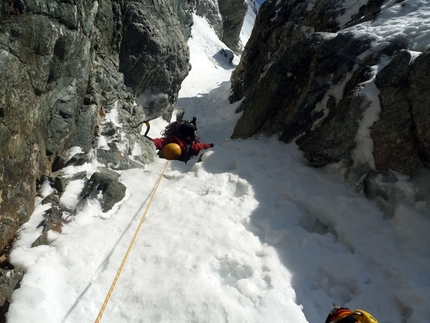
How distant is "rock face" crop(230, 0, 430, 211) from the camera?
6207 millimetres

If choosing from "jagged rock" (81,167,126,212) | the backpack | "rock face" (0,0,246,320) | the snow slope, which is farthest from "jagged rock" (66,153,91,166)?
the backpack

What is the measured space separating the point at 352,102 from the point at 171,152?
532 centimetres

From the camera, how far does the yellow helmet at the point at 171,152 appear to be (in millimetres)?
9566

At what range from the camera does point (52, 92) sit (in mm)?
6191

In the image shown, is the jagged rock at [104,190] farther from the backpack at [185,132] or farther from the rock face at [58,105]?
the backpack at [185,132]

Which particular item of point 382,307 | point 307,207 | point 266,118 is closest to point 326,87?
point 266,118

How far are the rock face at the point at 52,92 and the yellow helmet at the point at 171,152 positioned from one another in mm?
457

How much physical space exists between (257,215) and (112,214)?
2.82m

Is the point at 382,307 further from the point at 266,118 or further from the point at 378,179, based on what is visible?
the point at 266,118

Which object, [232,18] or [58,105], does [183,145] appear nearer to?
[58,105]

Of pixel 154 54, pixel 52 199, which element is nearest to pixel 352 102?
Answer: pixel 52 199

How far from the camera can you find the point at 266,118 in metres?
9.95

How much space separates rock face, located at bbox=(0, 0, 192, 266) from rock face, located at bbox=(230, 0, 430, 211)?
447 cm

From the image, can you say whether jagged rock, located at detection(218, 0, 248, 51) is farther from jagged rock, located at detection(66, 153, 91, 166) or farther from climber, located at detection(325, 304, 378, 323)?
climber, located at detection(325, 304, 378, 323)
